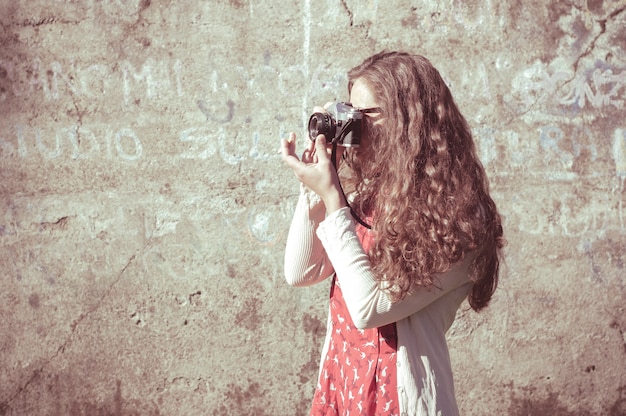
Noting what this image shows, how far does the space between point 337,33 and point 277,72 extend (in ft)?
1.15

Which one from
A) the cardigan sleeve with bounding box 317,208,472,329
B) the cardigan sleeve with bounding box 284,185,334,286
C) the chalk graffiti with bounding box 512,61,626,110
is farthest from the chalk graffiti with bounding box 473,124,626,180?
the cardigan sleeve with bounding box 317,208,472,329

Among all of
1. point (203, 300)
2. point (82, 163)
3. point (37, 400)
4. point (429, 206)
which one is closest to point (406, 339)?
point (429, 206)

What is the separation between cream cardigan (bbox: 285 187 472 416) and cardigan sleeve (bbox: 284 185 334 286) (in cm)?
24

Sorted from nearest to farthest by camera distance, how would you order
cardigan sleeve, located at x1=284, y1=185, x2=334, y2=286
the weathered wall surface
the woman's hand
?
the woman's hand < cardigan sleeve, located at x1=284, y1=185, x2=334, y2=286 < the weathered wall surface

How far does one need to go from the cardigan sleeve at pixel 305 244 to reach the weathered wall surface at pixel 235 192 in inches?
54.1

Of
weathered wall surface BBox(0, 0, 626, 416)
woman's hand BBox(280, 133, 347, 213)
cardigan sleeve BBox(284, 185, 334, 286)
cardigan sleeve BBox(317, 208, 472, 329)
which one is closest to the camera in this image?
cardigan sleeve BBox(317, 208, 472, 329)

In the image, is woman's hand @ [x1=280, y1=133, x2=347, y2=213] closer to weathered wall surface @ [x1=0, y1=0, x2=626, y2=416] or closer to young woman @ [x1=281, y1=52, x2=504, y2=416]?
young woman @ [x1=281, y1=52, x2=504, y2=416]

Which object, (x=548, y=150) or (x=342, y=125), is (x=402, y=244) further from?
(x=548, y=150)

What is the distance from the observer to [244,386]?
3.40 metres

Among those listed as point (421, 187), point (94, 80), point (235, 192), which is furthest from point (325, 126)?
point (94, 80)

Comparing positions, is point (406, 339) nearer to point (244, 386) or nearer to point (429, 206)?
point (429, 206)

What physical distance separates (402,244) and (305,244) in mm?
368

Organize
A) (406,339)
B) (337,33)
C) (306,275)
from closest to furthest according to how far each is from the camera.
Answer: (406,339)
(306,275)
(337,33)

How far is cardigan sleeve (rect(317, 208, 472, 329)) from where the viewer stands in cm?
162
